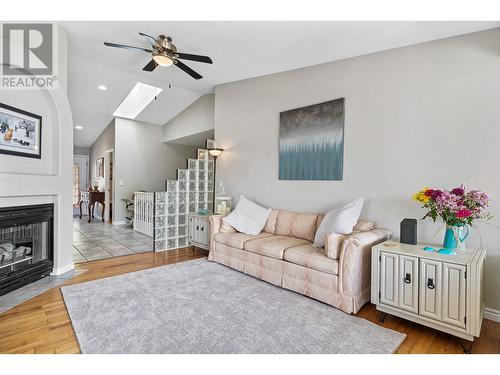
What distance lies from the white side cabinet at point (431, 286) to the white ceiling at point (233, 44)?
2.07 m

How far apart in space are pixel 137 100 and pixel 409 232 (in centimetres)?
613

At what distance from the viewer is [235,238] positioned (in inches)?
135

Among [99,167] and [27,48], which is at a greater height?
[27,48]

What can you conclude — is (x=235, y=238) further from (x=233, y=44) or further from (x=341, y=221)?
(x=233, y=44)

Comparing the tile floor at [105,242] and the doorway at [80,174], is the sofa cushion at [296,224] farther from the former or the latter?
the doorway at [80,174]

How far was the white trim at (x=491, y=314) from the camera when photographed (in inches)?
90.0

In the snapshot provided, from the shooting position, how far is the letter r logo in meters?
2.69

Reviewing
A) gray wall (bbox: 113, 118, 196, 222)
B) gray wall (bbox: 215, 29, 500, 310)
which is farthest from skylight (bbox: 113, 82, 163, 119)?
gray wall (bbox: 215, 29, 500, 310)

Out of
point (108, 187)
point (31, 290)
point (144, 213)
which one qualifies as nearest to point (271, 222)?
point (31, 290)

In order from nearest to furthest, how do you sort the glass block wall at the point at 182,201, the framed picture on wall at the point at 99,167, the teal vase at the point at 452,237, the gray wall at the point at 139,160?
the teal vase at the point at 452,237 → the glass block wall at the point at 182,201 → the gray wall at the point at 139,160 → the framed picture on wall at the point at 99,167

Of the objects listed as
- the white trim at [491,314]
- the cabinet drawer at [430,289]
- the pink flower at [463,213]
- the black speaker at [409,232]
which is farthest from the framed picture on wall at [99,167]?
the white trim at [491,314]

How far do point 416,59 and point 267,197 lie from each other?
2460 millimetres
